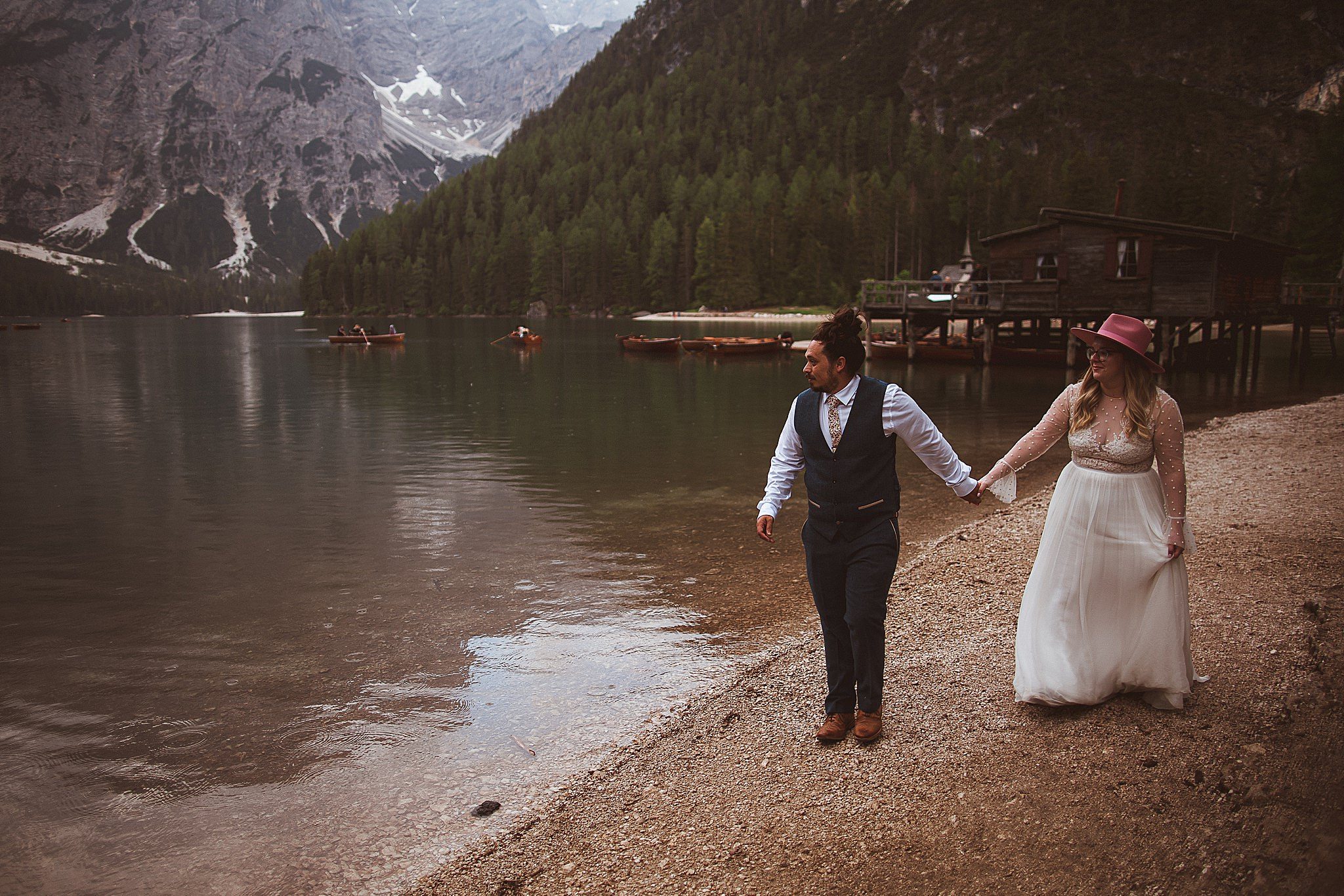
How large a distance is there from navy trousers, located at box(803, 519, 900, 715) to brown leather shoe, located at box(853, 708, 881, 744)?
45mm

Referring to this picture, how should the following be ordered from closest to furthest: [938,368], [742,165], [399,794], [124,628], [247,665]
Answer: [399,794], [247,665], [124,628], [938,368], [742,165]

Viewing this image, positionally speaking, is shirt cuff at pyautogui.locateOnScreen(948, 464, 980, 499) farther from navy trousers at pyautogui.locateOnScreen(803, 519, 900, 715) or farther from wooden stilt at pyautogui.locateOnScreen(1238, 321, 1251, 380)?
wooden stilt at pyautogui.locateOnScreen(1238, 321, 1251, 380)

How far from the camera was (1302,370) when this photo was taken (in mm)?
43531

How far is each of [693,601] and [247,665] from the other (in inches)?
194

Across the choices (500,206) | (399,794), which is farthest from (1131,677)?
(500,206)

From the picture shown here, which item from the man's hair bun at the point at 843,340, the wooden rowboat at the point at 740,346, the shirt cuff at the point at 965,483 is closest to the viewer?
the man's hair bun at the point at 843,340

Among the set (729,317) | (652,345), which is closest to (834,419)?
(652,345)

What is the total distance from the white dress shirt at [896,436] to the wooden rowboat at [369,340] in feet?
254

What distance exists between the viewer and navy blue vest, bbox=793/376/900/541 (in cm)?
522

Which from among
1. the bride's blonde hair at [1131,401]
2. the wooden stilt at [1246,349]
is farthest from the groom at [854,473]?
the wooden stilt at [1246,349]

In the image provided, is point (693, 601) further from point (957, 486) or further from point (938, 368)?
point (938, 368)

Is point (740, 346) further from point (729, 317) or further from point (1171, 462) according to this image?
point (729, 317)

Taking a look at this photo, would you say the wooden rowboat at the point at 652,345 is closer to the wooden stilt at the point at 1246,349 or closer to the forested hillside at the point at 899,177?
the wooden stilt at the point at 1246,349

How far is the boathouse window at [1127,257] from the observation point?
131 ft
